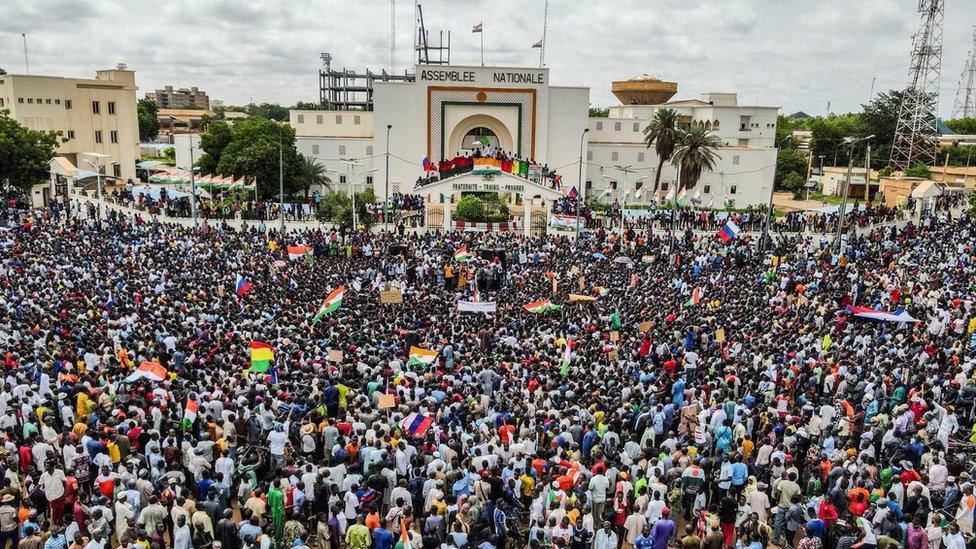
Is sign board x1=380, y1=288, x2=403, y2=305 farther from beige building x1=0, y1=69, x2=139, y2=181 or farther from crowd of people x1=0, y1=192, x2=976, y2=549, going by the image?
beige building x1=0, y1=69, x2=139, y2=181

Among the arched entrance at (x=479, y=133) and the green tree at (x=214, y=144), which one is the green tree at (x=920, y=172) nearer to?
the arched entrance at (x=479, y=133)

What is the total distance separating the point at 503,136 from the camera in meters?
52.7

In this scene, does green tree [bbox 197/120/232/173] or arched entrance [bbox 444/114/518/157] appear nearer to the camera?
arched entrance [bbox 444/114/518/157]

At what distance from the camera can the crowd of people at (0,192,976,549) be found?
33.0 feet

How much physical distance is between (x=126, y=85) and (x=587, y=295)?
54.1 meters

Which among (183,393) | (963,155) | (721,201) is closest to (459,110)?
(721,201)

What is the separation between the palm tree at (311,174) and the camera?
50.8 meters

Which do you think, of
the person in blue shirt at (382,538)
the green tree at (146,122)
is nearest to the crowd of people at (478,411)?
the person in blue shirt at (382,538)

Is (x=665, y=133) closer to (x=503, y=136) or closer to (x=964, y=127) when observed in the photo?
(x=503, y=136)

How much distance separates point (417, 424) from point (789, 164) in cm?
6506

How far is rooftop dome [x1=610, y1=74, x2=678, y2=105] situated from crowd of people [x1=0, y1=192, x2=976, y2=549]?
49.2m

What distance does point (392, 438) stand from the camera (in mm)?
11719

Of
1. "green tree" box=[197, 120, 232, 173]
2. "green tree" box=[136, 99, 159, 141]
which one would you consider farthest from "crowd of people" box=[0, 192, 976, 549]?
"green tree" box=[136, 99, 159, 141]

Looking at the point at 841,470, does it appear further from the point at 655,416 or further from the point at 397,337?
the point at 397,337
